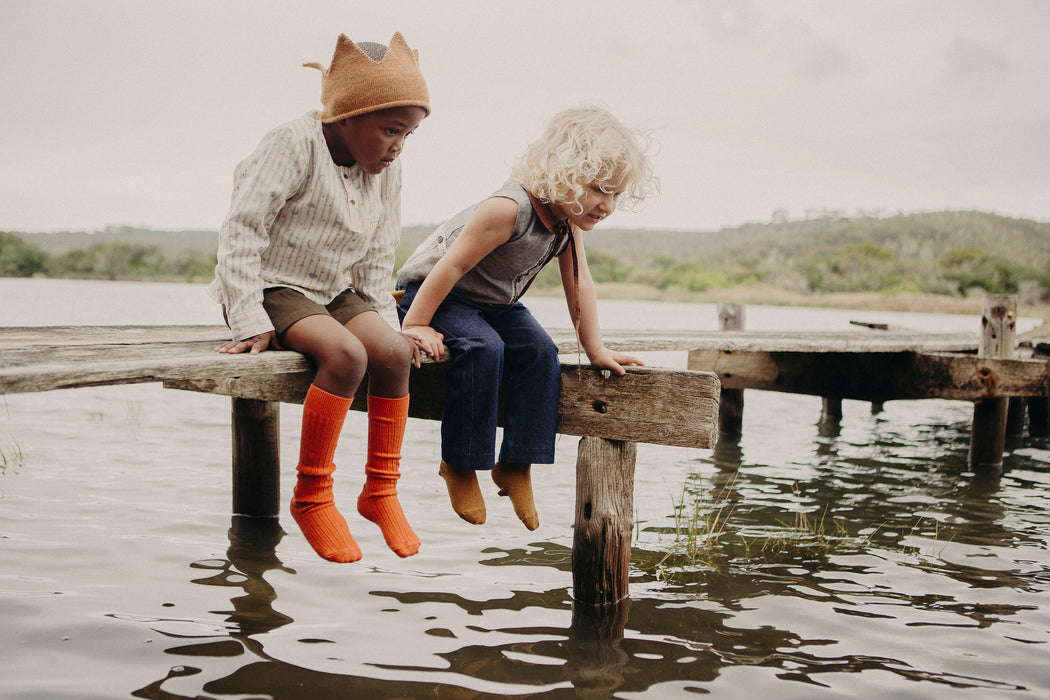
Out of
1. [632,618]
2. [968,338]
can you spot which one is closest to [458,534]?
[632,618]

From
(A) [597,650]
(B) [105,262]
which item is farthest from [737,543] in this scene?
(B) [105,262]

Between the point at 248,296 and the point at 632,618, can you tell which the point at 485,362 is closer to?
the point at 248,296

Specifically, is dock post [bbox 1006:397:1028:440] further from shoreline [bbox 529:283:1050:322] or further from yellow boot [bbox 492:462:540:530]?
shoreline [bbox 529:283:1050:322]

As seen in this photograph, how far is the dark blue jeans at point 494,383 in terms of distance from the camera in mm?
A: 3176

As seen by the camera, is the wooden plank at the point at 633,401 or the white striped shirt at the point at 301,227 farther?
the wooden plank at the point at 633,401

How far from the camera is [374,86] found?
9.81 feet

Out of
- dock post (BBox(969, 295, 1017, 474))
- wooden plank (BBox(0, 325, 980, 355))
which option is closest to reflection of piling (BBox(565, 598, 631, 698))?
wooden plank (BBox(0, 325, 980, 355))

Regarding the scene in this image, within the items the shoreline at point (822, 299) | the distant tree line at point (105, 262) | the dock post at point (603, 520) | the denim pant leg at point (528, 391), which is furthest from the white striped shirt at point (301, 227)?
the distant tree line at point (105, 262)

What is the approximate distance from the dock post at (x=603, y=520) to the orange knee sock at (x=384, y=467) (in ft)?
2.64

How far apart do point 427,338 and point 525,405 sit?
0.51 metres

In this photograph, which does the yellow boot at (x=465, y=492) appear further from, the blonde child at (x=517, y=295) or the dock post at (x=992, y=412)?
the dock post at (x=992, y=412)

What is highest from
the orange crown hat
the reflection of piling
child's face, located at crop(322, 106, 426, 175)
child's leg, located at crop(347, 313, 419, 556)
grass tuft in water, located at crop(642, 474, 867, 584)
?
the orange crown hat

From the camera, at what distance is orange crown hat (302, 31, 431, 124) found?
2994 millimetres

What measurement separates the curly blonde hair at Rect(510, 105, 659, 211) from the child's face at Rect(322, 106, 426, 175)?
48cm
